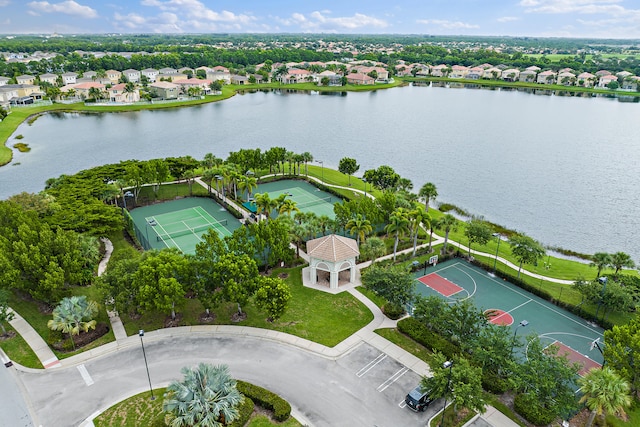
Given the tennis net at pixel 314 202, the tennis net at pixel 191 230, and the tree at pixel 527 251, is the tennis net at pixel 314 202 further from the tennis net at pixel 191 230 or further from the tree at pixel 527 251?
the tree at pixel 527 251

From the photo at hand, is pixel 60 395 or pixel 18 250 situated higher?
pixel 18 250

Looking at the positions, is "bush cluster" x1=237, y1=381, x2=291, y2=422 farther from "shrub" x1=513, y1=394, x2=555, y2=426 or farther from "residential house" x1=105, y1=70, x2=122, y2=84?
"residential house" x1=105, y1=70, x2=122, y2=84

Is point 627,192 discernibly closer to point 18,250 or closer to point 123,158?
point 18,250

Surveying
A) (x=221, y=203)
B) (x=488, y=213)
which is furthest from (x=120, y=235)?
(x=488, y=213)

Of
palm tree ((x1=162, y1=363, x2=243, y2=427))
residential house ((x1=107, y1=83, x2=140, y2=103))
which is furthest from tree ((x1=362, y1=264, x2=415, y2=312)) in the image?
residential house ((x1=107, y1=83, x2=140, y2=103))

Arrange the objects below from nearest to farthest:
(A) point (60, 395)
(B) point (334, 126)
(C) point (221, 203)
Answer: (A) point (60, 395) < (C) point (221, 203) < (B) point (334, 126)

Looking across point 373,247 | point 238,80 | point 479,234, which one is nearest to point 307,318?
point 373,247
